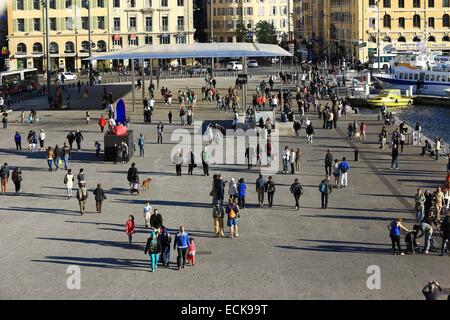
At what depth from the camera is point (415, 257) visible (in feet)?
89.6

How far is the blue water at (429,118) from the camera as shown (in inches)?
2549

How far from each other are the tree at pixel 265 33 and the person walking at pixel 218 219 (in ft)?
375

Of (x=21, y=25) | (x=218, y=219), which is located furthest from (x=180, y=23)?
(x=218, y=219)

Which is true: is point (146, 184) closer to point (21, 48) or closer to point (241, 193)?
point (241, 193)

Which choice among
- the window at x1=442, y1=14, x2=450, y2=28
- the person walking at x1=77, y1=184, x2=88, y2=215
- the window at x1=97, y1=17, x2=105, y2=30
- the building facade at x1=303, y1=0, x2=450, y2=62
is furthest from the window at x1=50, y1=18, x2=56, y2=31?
the person walking at x1=77, y1=184, x2=88, y2=215

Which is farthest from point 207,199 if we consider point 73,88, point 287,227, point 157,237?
point 73,88

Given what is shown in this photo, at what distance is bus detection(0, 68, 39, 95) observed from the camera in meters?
85.5

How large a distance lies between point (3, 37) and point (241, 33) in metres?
36.6

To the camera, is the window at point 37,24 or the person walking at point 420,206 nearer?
the person walking at point 420,206

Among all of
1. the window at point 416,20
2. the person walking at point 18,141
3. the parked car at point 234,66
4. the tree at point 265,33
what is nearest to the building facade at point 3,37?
the parked car at point 234,66

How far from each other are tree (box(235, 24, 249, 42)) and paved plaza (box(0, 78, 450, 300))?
101716mm

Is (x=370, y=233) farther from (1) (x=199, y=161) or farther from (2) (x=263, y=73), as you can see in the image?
(2) (x=263, y=73)

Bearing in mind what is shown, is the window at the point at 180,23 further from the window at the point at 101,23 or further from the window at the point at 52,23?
the window at the point at 52,23
